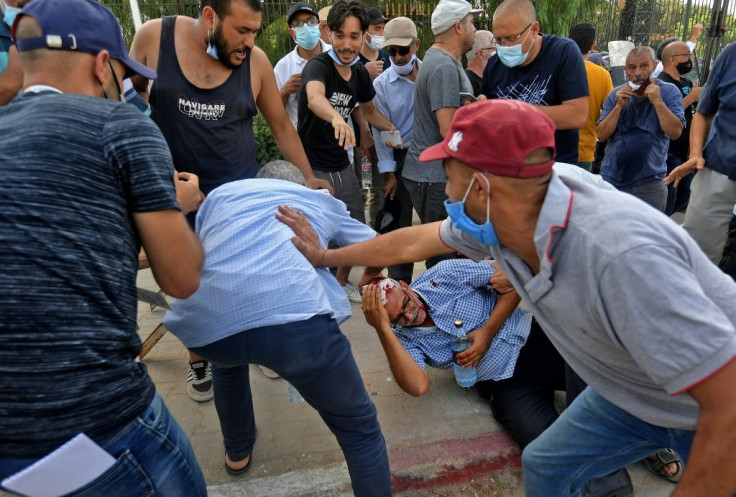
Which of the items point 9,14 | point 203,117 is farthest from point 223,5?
point 9,14

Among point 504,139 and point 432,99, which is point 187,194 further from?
point 432,99

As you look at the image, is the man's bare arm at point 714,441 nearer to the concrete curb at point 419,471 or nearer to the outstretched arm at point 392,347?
the outstretched arm at point 392,347

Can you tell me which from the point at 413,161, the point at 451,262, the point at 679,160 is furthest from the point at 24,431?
the point at 679,160

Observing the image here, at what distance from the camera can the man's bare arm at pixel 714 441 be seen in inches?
41.1

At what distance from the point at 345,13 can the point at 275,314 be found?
8.87 ft

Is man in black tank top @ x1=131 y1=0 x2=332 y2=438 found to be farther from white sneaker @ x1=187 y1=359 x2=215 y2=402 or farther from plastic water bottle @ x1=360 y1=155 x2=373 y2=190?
plastic water bottle @ x1=360 y1=155 x2=373 y2=190

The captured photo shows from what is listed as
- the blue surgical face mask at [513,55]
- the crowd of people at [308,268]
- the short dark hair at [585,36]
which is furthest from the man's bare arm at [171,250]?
the short dark hair at [585,36]

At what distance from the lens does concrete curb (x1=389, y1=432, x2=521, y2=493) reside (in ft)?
7.79

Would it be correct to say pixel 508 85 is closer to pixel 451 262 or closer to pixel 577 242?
pixel 451 262

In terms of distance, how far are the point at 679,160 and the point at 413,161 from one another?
9.33ft

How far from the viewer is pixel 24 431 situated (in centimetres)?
111

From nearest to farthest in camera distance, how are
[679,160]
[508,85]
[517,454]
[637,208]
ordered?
[637,208]
[517,454]
[508,85]
[679,160]

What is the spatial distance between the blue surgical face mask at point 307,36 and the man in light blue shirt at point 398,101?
657 mm

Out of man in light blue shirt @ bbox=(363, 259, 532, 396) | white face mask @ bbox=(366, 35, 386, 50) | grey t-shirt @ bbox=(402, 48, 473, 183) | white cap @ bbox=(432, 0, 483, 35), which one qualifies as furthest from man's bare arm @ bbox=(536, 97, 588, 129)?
white face mask @ bbox=(366, 35, 386, 50)
